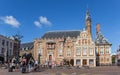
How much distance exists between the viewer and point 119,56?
111m

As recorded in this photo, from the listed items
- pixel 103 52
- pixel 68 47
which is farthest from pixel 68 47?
pixel 103 52

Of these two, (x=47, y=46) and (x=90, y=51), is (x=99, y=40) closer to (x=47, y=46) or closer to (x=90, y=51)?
(x=90, y=51)

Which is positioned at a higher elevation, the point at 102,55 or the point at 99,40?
the point at 99,40

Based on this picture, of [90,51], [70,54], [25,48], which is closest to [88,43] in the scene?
[90,51]

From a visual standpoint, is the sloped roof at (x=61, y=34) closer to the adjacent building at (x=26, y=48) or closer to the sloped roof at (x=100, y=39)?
the sloped roof at (x=100, y=39)

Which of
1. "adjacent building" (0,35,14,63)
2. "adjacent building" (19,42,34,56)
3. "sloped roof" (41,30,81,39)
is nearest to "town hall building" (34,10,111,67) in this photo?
"sloped roof" (41,30,81,39)

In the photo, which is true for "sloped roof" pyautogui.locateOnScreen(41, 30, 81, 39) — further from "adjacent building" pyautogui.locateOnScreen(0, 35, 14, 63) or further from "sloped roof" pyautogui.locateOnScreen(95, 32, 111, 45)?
"adjacent building" pyautogui.locateOnScreen(0, 35, 14, 63)

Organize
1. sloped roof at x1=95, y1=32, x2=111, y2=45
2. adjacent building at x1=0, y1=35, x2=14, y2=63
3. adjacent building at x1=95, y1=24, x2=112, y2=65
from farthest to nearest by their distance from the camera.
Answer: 1. sloped roof at x1=95, y1=32, x2=111, y2=45
2. adjacent building at x1=95, y1=24, x2=112, y2=65
3. adjacent building at x1=0, y1=35, x2=14, y2=63

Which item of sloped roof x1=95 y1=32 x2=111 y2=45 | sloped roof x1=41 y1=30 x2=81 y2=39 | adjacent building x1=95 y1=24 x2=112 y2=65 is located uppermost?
sloped roof x1=41 y1=30 x2=81 y2=39

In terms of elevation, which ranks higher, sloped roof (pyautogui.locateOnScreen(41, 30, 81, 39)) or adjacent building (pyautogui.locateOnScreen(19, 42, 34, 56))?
sloped roof (pyautogui.locateOnScreen(41, 30, 81, 39))

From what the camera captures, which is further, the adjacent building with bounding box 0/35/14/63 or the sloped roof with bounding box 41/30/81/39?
the sloped roof with bounding box 41/30/81/39

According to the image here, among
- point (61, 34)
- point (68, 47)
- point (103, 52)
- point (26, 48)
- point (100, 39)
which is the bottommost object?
point (103, 52)

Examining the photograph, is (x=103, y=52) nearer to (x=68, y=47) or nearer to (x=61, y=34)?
(x=68, y=47)

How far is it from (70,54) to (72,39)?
576cm
